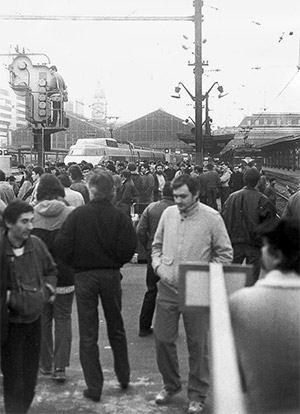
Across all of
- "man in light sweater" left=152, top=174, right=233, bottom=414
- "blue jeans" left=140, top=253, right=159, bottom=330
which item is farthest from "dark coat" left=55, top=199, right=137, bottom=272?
"blue jeans" left=140, top=253, right=159, bottom=330

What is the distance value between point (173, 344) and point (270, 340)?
2.89m

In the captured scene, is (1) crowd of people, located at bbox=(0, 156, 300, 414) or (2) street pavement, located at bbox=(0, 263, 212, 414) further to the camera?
(2) street pavement, located at bbox=(0, 263, 212, 414)

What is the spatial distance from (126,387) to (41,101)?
58.3 feet

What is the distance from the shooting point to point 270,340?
8.58ft

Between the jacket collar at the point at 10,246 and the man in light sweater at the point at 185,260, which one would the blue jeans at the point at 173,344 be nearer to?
the man in light sweater at the point at 185,260

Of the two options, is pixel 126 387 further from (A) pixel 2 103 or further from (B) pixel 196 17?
(A) pixel 2 103

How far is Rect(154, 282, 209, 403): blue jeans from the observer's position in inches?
208

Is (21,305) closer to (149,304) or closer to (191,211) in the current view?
(191,211)

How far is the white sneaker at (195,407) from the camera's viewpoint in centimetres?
515

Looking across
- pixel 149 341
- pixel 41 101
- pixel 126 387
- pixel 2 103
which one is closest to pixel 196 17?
pixel 41 101

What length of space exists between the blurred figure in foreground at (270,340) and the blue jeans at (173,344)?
2572mm

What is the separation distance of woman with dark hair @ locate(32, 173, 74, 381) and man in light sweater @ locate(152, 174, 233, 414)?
0.93 meters

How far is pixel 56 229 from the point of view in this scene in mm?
6070

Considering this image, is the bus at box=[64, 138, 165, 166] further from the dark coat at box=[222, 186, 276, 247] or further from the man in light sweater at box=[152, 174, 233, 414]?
the man in light sweater at box=[152, 174, 233, 414]
